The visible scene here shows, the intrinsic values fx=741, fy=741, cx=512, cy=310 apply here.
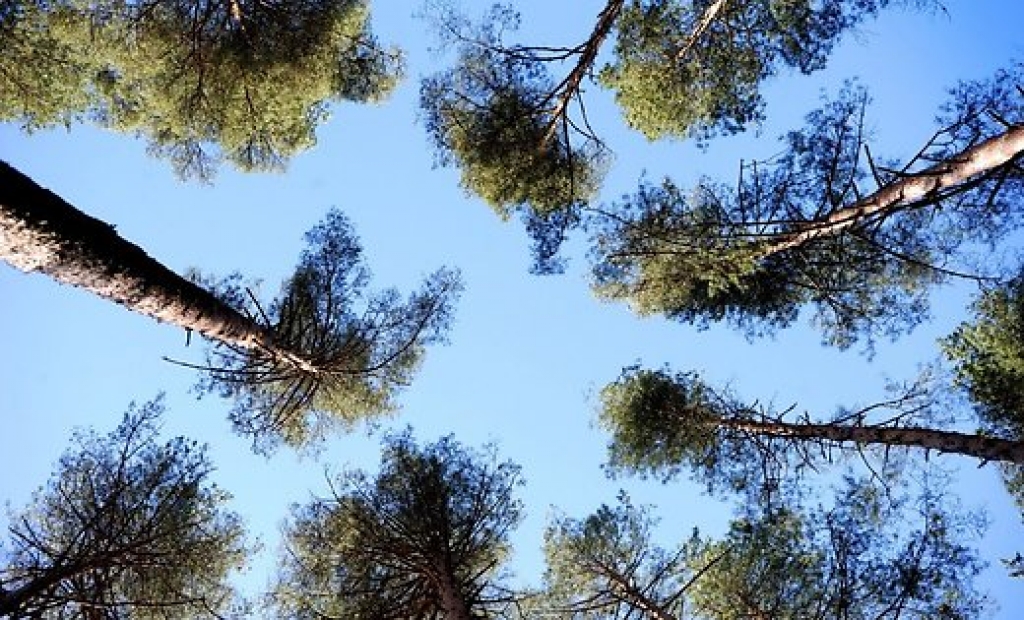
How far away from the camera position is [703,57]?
10.3 m

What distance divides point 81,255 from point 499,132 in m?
7.41

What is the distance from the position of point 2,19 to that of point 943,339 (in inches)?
554

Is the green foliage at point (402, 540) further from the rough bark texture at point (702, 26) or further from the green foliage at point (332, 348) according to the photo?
the rough bark texture at point (702, 26)

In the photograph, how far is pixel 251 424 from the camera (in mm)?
10422

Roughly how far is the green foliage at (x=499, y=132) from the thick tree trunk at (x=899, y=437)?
4444 mm

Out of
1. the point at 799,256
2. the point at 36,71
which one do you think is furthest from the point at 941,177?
the point at 36,71

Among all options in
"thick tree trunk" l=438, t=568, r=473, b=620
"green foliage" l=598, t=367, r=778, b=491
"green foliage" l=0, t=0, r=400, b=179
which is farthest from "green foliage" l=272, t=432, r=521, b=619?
"green foliage" l=0, t=0, r=400, b=179

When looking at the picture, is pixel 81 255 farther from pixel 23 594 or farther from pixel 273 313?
pixel 273 313

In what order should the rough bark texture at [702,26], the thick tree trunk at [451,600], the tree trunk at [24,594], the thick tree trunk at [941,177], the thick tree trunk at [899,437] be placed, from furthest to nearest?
the rough bark texture at [702,26], the thick tree trunk at [899,437], the thick tree trunk at [451,600], the thick tree trunk at [941,177], the tree trunk at [24,594]

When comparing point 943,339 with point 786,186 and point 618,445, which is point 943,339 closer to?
point 786,186

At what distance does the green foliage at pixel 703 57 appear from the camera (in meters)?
9.83

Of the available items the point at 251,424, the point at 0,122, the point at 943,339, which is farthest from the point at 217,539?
the point at 943,339

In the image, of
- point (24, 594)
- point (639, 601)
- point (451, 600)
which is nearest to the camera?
point (24, 594)

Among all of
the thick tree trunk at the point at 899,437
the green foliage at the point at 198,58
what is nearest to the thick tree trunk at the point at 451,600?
the thick tree trunk at the point at 899,437
